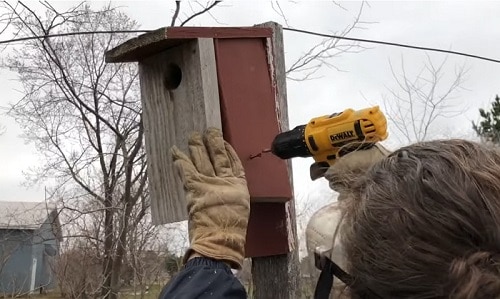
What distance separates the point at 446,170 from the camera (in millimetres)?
1029

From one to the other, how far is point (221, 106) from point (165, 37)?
0.26 meters

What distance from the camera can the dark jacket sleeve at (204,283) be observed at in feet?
5.00

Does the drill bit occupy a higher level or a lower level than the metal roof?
lower

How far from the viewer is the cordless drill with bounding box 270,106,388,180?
→ 1.74m

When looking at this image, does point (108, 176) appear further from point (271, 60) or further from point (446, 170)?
point (446, 170)

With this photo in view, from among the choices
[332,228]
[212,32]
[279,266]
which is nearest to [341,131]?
[212,32]

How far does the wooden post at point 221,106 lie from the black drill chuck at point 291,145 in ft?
0.26

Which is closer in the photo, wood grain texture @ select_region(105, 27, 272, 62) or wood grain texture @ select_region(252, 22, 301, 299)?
Answer: wood grain texture @ select_region(105, 27, 272, 62)

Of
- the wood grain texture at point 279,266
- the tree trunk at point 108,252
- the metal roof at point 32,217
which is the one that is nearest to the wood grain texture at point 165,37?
the wood grain texture at point 279,266

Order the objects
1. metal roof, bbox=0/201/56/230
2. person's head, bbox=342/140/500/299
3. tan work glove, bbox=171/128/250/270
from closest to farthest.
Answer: person's head, bbox=342/140/500/299, tan work glove, bbox=171/128/250/270, metal roof, bbox=0/201/56/230

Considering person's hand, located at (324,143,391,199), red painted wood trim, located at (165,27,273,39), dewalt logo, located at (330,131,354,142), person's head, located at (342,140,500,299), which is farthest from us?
red painted wood trim, located at (165,27,273,39)

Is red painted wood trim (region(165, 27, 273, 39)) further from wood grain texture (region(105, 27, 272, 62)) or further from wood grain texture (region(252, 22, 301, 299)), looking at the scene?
wood grain texture (region(252, 22, 301, 299))

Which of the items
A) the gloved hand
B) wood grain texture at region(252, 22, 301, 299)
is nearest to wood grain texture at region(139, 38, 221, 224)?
wood grain texture at region(252, 22, 301, 299)

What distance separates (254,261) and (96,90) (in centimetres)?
363
